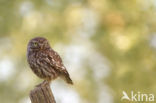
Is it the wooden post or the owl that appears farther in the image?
the owl

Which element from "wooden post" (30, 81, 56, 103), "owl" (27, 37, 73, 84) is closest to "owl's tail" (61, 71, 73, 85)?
"owl" (27, 37, 73, 84)

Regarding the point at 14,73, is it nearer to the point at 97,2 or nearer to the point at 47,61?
the point at 97,2

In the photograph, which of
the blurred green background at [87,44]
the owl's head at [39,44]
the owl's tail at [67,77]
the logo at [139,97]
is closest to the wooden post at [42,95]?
the owl's tail at [67,77]

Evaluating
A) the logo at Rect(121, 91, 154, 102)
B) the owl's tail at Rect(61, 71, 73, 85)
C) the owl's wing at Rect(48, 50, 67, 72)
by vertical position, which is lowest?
the owl's tail at Rect(61, 71, 73, 85)

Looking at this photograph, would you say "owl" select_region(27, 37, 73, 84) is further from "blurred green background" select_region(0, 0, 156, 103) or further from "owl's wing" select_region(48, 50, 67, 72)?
"blurred green background" select_region(0, 0, 156, 103)

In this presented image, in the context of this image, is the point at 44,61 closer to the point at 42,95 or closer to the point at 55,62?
the point at 55,62

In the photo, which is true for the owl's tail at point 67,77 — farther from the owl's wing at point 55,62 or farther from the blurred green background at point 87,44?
the blurred green background at point 87,44
